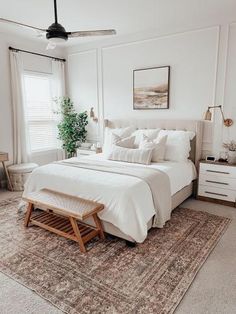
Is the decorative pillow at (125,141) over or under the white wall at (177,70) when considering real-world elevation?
under

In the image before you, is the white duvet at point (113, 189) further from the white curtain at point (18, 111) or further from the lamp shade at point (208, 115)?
the white curtain at point (18, 111)

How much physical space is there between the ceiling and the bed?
162cm

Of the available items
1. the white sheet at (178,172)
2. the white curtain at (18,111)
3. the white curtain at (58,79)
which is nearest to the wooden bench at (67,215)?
the white sheet at (178,172)

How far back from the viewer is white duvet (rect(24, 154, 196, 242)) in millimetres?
2467

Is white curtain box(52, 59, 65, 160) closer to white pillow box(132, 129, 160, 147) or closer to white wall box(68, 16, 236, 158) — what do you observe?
white wall box(68, 16, 236, 158)

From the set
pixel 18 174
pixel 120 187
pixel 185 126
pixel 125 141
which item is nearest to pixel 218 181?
pixel 185 126

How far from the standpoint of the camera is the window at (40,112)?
499 cm

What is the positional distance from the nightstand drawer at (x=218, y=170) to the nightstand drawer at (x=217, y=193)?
0.23m

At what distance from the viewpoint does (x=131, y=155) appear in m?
3.60

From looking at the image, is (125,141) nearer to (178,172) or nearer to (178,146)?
(178,146)

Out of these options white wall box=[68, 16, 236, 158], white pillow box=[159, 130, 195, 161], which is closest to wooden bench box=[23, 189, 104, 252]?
white pillow box=[159, 130, 195, 161]

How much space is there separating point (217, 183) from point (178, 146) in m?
0.82

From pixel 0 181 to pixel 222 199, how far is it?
3977 millimetres

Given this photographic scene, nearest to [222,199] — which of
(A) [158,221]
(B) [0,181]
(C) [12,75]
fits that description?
(A) [158,221]
